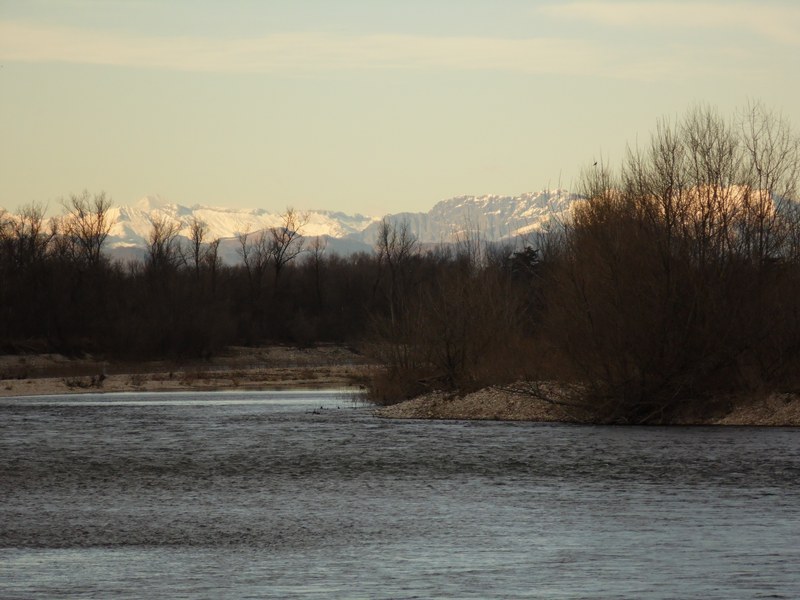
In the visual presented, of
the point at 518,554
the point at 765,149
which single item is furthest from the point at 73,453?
the point at 765,149

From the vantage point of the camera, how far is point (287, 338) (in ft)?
417

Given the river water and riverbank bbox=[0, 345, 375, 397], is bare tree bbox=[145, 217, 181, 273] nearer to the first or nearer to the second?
riverbank bbox=[0, 345, 375, 397]

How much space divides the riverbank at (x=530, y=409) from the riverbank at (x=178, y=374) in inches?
495

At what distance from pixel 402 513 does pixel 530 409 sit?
86.3 ft

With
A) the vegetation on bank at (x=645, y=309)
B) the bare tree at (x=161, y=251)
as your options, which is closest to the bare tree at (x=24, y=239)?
the bare tree at (x=161, y=251)

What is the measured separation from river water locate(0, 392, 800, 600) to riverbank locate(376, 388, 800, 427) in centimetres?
269

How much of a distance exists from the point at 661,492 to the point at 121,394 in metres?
53.7

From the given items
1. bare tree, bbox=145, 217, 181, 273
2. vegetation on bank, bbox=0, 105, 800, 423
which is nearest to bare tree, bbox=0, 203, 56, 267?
bare tree, bbox=145, 217, 181, 273

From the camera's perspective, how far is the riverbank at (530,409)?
44.1 meters

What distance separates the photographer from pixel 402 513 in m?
23.5

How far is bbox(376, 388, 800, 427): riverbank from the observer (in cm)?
4406

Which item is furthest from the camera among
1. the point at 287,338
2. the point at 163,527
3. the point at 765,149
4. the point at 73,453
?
the point at 287,338

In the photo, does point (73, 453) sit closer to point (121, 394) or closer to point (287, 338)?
point (121, 394)

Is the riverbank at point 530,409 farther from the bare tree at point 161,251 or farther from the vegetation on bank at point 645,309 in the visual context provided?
the bare tree at point 161,251
